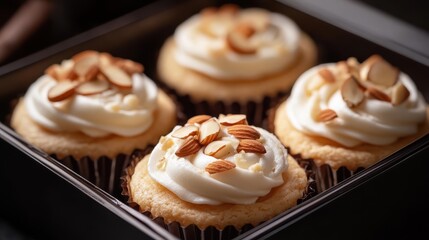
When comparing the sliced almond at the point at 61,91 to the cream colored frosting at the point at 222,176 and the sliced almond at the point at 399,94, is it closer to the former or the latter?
the cream colored frosting at the point at 222,176

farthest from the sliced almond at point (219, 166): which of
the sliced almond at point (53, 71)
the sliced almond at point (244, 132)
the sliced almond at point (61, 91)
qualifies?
the sliced almond at point (53, 71)

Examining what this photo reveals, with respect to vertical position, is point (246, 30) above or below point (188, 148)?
below

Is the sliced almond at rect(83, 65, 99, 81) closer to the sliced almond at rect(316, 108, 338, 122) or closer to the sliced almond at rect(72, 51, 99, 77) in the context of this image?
the sliced almond at rect(72, 51, 99, 77)

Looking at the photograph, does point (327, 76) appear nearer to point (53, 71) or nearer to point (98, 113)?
point (98, 113)

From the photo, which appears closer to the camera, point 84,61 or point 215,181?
point 215,181

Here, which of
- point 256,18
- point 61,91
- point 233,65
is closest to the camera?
point 61,91

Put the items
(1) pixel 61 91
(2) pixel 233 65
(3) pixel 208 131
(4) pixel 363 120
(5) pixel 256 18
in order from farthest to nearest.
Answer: (5) pixel 256 18 → (2) pixel 233 65 → (1) pixel 61 91 → (4) pixel 363 120 → (3) pixel 208 131

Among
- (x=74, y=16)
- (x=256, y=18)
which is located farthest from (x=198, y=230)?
(x=74, y=16)
